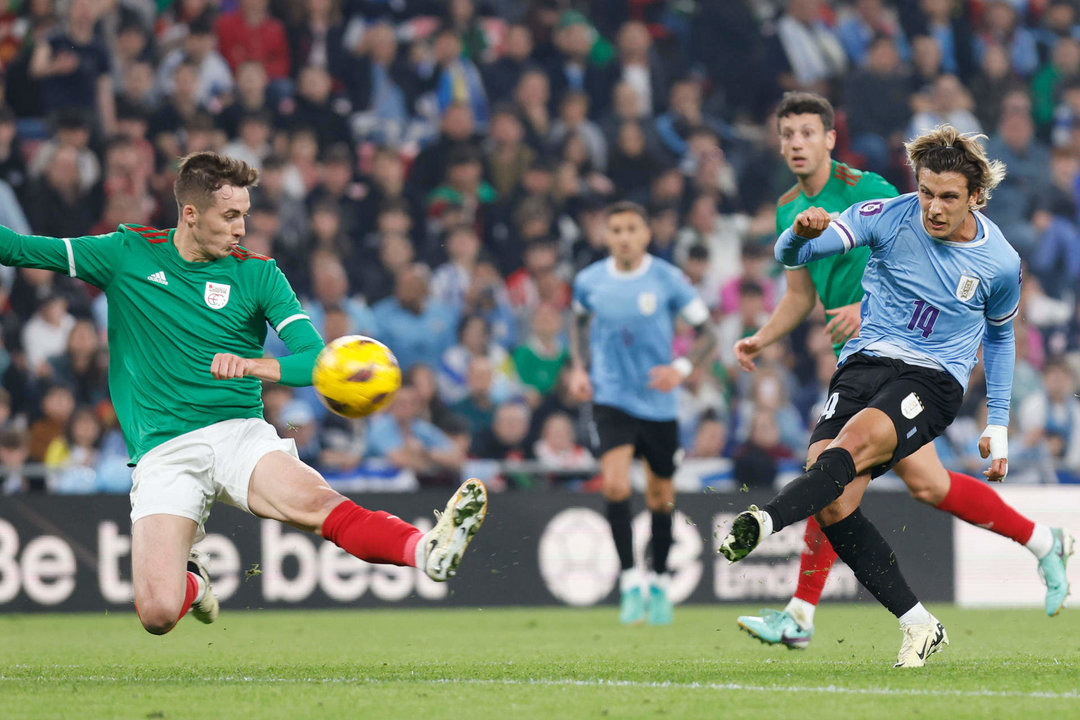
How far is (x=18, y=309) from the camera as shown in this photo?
12.2m

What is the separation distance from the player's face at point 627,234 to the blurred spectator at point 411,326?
313 centimetres

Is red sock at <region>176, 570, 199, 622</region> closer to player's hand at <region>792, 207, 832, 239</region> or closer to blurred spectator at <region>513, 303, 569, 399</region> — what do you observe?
player's hand at <region>792, 207, 832, 239</region>

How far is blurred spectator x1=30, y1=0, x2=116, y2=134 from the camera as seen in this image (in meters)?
13.4

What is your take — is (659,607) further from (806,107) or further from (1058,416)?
(1058,416)

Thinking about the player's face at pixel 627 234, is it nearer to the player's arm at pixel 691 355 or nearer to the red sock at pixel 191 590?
the player's arm at pixel 691 355

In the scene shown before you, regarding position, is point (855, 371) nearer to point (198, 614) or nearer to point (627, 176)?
point (198, 614)

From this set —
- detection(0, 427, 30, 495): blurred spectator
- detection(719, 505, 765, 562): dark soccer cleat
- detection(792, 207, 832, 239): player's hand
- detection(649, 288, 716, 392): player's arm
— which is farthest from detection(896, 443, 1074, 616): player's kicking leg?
detection(0, 427, 30, 495): blurred spectator

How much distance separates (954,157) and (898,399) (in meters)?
1.00

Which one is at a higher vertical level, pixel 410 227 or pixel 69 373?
pixel 410 227

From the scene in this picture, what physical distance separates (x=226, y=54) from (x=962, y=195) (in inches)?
387

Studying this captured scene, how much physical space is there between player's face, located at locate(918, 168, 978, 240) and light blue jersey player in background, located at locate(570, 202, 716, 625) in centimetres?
372

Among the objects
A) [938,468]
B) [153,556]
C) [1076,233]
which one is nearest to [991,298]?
[938,468]

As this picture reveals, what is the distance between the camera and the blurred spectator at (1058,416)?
13117 millimetres

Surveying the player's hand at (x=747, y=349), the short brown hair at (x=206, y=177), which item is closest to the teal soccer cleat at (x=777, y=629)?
the player's hand at (x=747, y=349)
